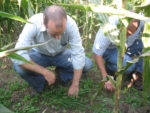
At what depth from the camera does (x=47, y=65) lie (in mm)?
1574

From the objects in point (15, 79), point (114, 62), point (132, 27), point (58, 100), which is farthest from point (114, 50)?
point (15, 79)

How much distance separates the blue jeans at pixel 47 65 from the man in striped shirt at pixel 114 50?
0.60 ft

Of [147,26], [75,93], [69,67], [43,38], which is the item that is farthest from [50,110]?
[147,26]

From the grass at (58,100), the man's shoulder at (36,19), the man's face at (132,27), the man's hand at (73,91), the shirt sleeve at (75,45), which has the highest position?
the man's shoulder at (36,19)

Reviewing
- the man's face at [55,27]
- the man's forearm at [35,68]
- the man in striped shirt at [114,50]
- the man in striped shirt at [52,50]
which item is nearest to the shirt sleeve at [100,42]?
the man in striped shirt at [114,50]

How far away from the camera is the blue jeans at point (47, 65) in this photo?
56.7 inches

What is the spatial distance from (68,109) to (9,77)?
28.3 inches

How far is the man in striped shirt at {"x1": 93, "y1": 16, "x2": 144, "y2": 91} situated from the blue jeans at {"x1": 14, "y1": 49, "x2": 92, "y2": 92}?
183mm

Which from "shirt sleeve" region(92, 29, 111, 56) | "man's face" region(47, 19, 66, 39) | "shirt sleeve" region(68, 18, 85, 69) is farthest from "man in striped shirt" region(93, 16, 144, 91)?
"man's face" region(47, 19, 66, 39)

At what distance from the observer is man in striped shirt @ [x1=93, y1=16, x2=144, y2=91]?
4.29 ft

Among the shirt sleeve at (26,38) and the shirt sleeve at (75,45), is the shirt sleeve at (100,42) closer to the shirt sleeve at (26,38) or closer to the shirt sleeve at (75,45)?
the shirt sleeve at (75,45)

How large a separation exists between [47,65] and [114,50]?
586mm

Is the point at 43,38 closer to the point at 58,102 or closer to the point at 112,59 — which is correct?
the point at 58,102

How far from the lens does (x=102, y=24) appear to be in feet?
2.55
